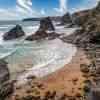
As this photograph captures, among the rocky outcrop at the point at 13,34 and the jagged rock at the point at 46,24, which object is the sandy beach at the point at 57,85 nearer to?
the rocky outcrop at the point at 13,34

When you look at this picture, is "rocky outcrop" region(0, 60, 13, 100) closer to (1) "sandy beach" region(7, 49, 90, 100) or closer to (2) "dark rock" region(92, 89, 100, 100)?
(1) "sandy beach" region(7, 49, 90, 100)

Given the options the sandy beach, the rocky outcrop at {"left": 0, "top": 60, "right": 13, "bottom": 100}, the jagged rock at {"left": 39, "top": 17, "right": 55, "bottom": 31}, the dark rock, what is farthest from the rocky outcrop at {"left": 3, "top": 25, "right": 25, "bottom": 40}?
the dark rock

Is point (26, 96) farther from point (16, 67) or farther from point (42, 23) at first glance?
point (42, 23)

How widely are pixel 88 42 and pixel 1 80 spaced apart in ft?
86.2

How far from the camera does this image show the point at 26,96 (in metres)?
21.0

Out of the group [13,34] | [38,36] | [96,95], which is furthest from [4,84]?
[13,34]

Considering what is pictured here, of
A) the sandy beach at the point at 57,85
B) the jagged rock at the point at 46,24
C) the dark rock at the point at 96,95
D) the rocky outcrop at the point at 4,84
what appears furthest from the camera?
the jagged rock at the point at 46,24

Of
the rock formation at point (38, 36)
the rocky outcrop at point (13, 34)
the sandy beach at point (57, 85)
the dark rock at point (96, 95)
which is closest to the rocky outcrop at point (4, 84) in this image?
the sandy beach at point (57, 85)

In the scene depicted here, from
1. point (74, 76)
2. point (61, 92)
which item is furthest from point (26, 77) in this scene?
point (61, 92)

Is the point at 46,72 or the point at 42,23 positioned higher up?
the point at 42,23

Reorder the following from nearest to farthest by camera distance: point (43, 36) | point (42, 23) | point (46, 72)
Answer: point (46, 72)
point (43, 36)
point (42, 23)

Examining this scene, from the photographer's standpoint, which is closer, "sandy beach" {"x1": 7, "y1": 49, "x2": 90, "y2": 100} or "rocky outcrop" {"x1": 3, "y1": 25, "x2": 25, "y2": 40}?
"sandy beach" {"x1": 7, "y1": 49, "x2": 90, "y2": 100}

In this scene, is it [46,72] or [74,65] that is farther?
[74,65]

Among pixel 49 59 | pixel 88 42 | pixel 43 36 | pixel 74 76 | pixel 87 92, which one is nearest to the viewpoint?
pixel 87 92
